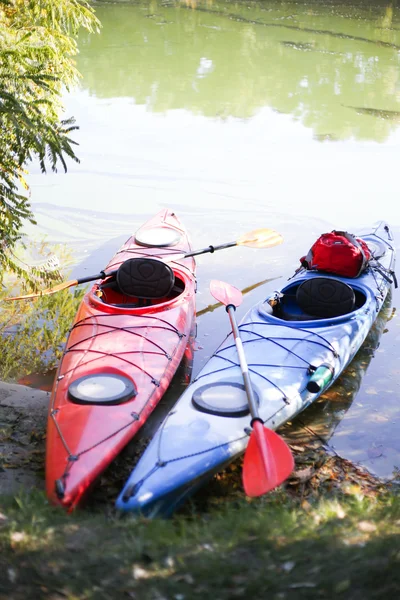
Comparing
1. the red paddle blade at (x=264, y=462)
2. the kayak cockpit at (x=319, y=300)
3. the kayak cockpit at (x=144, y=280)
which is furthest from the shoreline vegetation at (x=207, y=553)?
the kayak cockpit at (x=144, y=280)

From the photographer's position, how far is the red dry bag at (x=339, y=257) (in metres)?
5.59

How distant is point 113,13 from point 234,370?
1794 centimetres

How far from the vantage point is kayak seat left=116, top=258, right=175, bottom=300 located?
17.7ft

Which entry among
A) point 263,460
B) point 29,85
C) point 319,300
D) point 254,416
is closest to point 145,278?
point 319,300

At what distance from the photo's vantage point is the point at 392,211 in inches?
324

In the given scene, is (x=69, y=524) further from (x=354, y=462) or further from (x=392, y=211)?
(x=392, y=211)

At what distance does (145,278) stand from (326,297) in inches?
58.7

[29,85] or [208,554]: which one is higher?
[29,85]

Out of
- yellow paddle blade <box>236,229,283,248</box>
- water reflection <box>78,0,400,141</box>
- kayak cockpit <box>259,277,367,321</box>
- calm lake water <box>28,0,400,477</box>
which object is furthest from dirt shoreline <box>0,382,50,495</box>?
water reflection <box>78,0,400,141</box>

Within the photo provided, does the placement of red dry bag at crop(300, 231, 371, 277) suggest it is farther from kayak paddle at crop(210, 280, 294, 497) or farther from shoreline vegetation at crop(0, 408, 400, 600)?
shoreline vegetation at crop(0, 408, 400, 600)

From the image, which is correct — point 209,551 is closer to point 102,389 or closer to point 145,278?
point 102,389

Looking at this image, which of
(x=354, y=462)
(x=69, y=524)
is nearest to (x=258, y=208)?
(x=354, y=462)

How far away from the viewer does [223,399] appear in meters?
4.07

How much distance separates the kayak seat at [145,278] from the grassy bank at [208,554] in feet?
8.03
